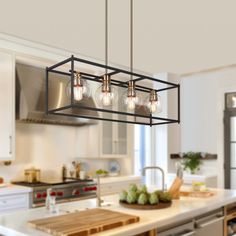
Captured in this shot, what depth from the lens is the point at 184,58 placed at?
4.14 metres

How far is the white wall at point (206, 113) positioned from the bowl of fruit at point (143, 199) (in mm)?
4350

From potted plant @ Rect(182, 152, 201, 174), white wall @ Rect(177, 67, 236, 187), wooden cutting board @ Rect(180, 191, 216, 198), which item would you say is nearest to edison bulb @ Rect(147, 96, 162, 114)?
wooden cutting board @ Rect(180, 191, 216, 198)

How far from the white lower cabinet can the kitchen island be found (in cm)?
126

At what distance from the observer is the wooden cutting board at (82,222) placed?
1.98 metres

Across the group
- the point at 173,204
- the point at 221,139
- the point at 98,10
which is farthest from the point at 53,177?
the point at 221,139

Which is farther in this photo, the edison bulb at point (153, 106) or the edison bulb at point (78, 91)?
the edison bulb at point (153, 106)

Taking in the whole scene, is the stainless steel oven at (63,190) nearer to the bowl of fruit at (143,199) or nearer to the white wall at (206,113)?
the bowl of fruit at (143,199)

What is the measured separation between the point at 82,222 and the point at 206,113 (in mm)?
5579

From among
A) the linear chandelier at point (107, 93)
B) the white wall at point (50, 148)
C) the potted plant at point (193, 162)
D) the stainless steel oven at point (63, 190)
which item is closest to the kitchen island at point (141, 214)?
the linear chandelier at point (107, 93)

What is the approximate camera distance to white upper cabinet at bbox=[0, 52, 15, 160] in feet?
13.6

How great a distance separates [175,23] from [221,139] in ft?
15.0

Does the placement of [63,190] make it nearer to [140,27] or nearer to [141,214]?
[141,214]

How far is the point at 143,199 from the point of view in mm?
2793

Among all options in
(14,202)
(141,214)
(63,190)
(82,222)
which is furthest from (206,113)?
(82,222)
